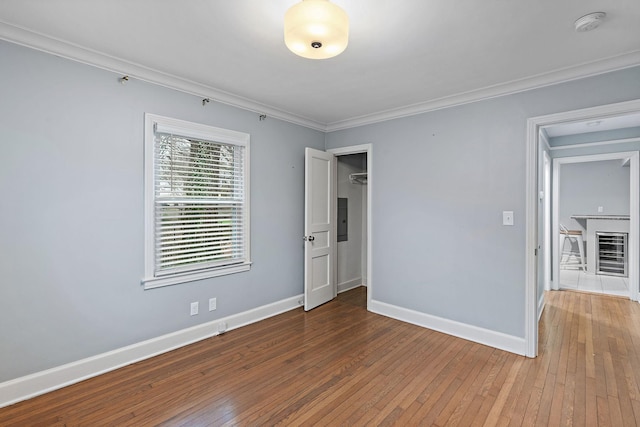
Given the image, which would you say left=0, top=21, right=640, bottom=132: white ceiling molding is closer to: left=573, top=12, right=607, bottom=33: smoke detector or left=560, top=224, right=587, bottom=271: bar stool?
left=573, top=12, right=607, bottom=33: smoke detector

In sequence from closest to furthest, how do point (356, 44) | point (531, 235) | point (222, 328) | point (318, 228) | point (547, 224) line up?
point (356, 44) → point (531, 235) → point (222, 328) → point (318, 228) → point (547, 224)

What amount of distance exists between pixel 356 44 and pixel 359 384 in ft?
8.36

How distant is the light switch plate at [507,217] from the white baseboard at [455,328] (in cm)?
109

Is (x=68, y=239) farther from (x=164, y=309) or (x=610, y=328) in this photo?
(x=610, y=328)

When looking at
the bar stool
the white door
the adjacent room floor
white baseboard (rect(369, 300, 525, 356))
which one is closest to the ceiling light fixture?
the white door

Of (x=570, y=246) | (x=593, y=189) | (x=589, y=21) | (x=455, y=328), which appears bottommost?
(x=455, y=328)

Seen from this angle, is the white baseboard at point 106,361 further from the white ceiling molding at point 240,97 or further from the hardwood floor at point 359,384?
the white ceiling molding at point 240,97

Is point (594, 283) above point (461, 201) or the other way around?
the other way around

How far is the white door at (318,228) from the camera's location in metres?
4.03

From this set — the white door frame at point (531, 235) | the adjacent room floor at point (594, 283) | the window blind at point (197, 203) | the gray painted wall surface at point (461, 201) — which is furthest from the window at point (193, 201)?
the adjacent room floor at point (594, 283)

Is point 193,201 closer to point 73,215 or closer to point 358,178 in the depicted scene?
point 73,215

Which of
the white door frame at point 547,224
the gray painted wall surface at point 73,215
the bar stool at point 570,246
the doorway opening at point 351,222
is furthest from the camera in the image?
the bar stool at point 570,246

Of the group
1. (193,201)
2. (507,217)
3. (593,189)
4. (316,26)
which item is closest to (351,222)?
(507,217)

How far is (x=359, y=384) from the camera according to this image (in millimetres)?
2408
